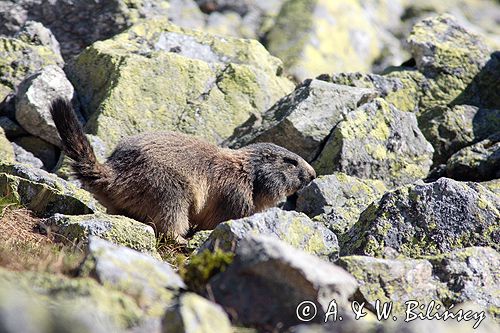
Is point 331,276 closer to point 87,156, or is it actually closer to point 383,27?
point 87,156

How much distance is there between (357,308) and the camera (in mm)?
7402

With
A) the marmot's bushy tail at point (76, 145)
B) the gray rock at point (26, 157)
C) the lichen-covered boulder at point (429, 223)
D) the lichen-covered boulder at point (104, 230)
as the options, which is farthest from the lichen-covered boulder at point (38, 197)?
the lichen-covered boulder at point (429, 223)

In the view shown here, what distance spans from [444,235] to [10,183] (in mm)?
6275

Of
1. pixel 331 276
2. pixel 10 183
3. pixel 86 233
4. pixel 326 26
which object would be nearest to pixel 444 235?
pixel 331 276

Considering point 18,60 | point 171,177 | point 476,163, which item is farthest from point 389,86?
point 18,60

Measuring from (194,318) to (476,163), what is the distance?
31.4 ft

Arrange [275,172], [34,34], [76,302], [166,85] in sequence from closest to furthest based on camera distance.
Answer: [76,302] < [275,172] < [166,85] < [34,34]

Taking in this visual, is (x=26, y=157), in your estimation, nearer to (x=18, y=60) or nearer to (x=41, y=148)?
(x=41, y=148)

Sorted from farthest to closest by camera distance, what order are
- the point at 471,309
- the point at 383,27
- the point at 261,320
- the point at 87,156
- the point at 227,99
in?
the point at 383,27
the point at 227,99
the point at 87,156
the point at 471,309
the point at 261,320

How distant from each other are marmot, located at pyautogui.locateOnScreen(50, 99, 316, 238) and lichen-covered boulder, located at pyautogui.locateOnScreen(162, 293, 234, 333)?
5.58m

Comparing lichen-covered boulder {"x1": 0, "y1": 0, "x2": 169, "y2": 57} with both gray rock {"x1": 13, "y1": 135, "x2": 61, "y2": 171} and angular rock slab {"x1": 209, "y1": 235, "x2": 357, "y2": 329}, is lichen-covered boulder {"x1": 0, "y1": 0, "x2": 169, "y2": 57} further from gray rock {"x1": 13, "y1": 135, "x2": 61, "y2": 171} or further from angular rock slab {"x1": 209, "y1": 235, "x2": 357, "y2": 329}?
angular rock slab {"x1": 209, "y1": 235, "x2": 357, "y2": 329}

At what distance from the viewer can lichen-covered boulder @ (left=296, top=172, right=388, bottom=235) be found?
12125mm

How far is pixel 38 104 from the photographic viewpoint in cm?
1449

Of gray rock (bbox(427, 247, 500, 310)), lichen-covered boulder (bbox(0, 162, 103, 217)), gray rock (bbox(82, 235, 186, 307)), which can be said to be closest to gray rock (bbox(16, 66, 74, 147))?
lichen-covered boulder (bbox(0, 162, 103, 217))
